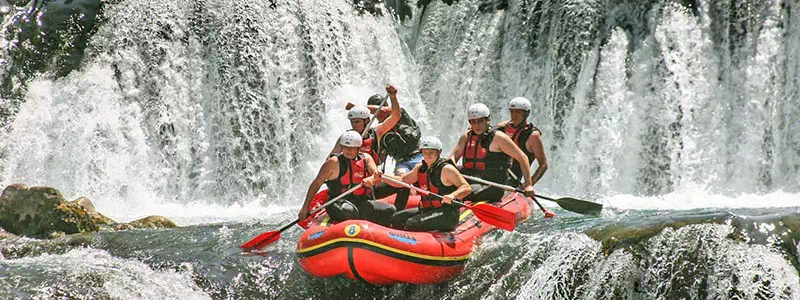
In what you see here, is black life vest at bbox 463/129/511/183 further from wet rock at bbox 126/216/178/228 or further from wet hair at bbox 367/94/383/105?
wet rock at bbox 126/216/178/228

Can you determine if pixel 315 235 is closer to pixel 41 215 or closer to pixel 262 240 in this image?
pixel 262 240

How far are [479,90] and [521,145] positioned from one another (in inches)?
240

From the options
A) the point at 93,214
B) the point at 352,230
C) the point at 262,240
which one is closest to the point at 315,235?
the point at 352,230

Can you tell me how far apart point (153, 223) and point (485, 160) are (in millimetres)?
4150

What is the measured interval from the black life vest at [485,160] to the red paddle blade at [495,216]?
101cm

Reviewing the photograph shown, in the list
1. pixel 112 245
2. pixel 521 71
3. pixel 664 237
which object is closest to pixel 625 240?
pixel 664 237

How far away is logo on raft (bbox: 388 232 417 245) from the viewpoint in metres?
6.83

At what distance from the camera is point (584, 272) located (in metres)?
6.45

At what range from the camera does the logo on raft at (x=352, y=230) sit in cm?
679

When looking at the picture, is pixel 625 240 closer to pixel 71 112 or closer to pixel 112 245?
pixel 112 245

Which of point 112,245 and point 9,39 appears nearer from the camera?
point 112,245

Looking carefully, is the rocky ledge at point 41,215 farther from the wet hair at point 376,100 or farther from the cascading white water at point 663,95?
the cascading white water at point 663,95

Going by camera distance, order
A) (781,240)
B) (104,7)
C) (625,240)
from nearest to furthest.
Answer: (781,240) < (625,240) < (104,7)

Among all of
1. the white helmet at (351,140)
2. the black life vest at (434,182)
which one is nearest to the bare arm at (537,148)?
the black life vest at (434,182)
